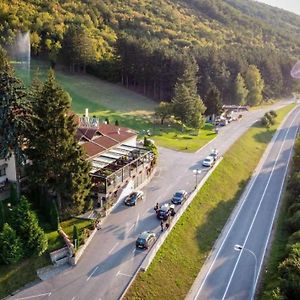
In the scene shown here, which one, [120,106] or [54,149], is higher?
[54,149]

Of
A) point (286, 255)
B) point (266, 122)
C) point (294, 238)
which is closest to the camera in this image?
point (286, 255)

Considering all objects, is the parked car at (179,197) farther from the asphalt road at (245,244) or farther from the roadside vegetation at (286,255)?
the roadside vegetation at (286,255)

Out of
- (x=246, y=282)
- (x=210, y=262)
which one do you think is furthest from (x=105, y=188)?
(x=246, y=282)

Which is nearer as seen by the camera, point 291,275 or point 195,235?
point 291,275

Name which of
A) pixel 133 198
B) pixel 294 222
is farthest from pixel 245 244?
pixel 133 198

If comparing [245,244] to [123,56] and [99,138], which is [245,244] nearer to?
[99,138]

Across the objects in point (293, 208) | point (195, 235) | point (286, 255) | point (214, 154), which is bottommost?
point (195, 235)

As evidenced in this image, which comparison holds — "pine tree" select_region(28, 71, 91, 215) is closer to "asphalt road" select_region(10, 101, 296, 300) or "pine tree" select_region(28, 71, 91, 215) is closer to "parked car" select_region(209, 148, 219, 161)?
"asphalt road" select_region(10, 101, 296, 300)
